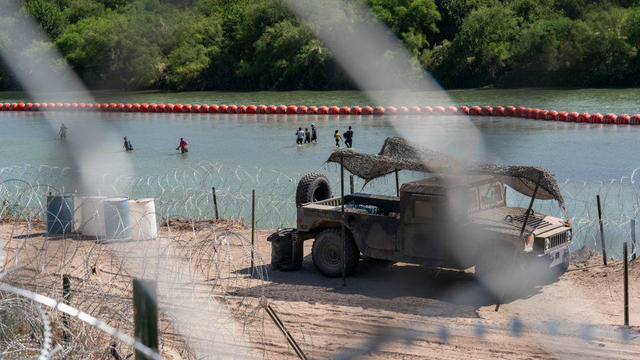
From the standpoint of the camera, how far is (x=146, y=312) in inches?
234

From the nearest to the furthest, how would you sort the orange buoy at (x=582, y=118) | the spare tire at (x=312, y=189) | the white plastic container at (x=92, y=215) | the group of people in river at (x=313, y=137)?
the spare tire at (x=312, y=189)
the white plastic container at (x=92, y=215)
the group of people in river at (x=313, y=137)
the orange buoy at (x=582, y=118)

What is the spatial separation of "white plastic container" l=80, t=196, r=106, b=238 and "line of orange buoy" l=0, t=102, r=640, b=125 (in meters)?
37.2

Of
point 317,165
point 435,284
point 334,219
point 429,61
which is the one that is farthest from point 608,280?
point 429,61

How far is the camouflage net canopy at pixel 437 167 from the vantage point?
13.5 meters

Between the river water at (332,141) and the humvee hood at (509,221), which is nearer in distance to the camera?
the humvee hood at (509,221)

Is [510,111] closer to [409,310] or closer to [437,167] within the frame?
[437,167]

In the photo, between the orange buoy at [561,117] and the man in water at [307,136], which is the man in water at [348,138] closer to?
the man in water at [307,136]

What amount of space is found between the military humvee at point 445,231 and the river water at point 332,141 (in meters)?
5.78

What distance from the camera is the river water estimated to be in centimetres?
3325

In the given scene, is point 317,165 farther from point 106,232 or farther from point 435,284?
point 435,284

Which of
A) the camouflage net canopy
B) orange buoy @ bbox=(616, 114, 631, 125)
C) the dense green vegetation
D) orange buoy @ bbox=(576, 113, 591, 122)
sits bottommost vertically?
the camouflage net canopy

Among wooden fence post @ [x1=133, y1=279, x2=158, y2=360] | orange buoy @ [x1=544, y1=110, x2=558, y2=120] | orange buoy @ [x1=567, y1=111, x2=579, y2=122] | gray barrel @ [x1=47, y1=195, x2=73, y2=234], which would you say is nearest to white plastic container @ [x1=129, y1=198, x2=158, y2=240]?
gray barrel @ [x1=47, y1=195, x2=73, y2=234]

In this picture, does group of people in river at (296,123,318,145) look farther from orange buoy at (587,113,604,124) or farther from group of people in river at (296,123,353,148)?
orange buoy at (587,113,604,124)

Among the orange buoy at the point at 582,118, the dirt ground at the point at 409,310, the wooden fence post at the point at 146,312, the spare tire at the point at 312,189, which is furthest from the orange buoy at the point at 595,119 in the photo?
the wooden fence post at the point at 146,312
